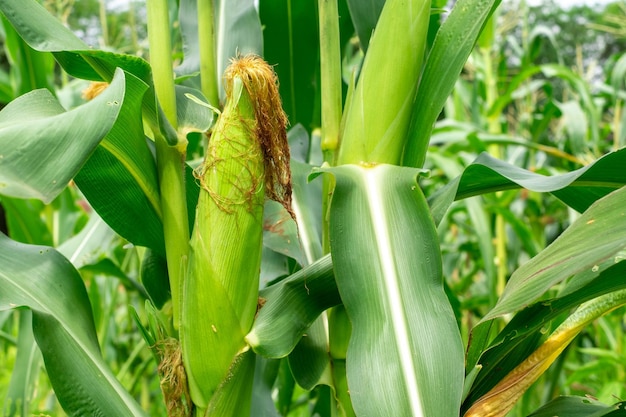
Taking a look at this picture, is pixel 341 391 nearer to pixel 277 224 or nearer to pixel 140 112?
pixel 277 224

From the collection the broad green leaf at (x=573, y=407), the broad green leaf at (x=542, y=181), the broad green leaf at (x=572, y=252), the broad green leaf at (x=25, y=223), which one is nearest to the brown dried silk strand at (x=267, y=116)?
the broad green leaf at (x=542, y=181)

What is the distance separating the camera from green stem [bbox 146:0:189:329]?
0.78 metres

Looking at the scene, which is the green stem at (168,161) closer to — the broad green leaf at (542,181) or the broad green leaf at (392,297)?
the broad green leaf at (392,297)

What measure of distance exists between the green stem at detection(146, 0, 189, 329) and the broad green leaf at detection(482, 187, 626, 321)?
388 mm

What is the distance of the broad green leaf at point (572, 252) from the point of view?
595mm

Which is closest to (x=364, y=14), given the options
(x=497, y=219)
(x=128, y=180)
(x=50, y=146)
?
(x=128, y=180)

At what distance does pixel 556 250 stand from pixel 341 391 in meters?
0.33

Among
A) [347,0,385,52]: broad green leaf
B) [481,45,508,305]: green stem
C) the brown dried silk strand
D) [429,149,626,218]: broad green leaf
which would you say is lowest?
[481,45,508,305]: green stem

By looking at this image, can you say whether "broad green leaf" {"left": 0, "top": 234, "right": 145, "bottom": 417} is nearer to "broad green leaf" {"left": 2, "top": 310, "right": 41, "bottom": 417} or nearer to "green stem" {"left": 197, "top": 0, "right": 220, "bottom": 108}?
"green stem" {"left": 197, "top": 0, "right": 220, "bottom": 108}

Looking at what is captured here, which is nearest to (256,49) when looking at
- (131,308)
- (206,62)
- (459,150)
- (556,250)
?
(206,62)

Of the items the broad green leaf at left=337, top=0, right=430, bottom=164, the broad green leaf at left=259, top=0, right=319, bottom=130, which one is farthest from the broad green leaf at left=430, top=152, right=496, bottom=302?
the broad green leaf at left=337, top=0, right=430, bottom=164

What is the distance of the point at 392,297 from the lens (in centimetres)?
65

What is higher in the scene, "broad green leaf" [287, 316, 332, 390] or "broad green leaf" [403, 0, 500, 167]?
"broad green leaf" [403, 0, 500, 167]

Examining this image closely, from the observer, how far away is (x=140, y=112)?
763 mm
